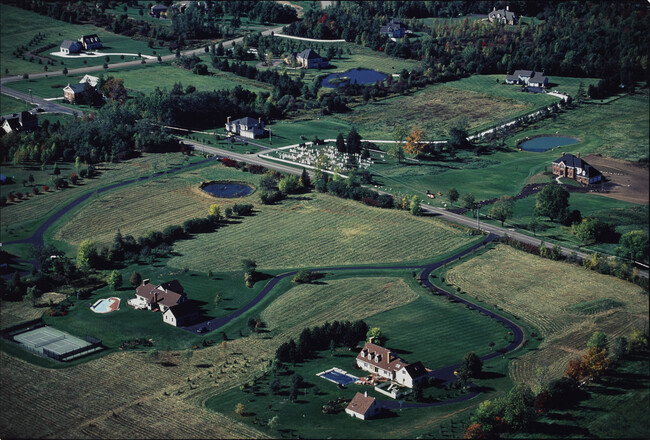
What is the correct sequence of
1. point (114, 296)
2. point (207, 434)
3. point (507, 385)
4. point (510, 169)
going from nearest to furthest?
1. point (207, 434)
2. point (507, 385)
3. point (114, 296)
4. point (510, 169)

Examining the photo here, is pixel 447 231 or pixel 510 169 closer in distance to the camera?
pixel 447 231

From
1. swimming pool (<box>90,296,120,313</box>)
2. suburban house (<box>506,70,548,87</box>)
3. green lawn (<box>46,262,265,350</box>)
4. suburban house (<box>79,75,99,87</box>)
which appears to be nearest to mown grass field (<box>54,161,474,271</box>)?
green lawn (<box>46,262,265,350</box>)

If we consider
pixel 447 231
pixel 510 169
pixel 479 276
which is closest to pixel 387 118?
pixel 510 169

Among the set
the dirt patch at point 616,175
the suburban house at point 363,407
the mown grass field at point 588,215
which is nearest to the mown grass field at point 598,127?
the dirt patch at point 616,175

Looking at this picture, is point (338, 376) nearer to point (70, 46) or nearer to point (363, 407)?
point (363, 407)

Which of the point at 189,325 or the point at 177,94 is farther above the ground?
the point at 177,94

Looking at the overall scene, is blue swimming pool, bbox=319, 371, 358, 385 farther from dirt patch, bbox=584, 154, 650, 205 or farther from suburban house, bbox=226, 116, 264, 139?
suburban house, bbox=226, 116, 264, 139

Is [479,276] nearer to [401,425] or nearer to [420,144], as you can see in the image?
[401,425]

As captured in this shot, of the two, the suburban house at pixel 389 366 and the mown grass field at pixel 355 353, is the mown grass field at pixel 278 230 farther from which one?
the suburban house at pixel 389 366
